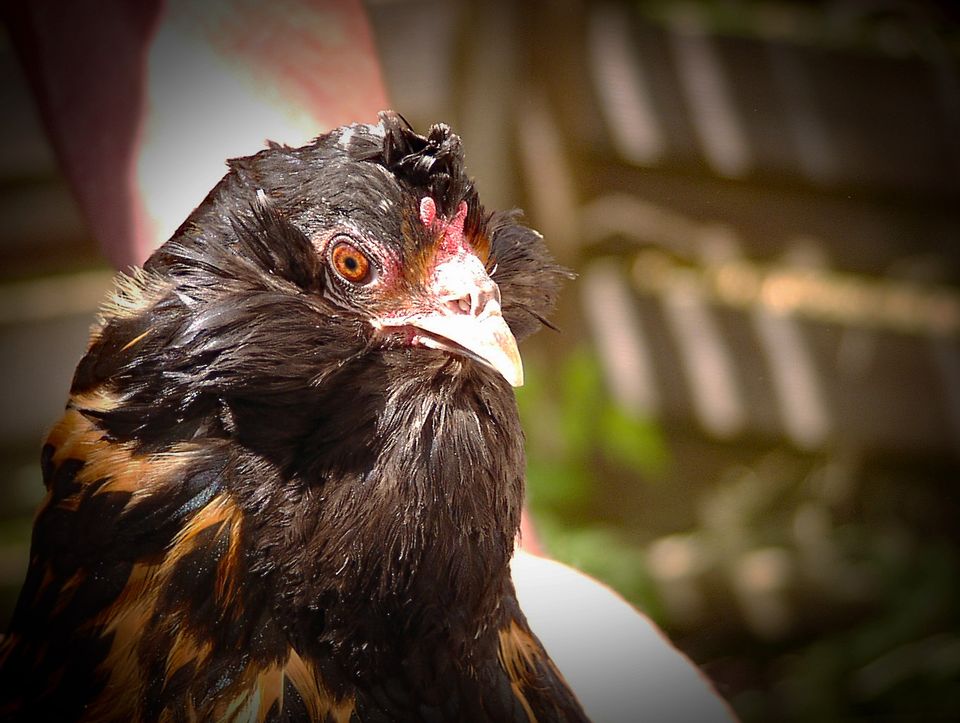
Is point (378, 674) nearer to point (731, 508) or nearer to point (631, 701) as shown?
point (631, 701)

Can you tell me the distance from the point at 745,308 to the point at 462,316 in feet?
1.70

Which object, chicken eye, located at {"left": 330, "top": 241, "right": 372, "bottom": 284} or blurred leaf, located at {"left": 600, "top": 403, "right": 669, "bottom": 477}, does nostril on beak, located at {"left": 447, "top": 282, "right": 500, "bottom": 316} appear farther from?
blurred leaf, located at {"left": 600, "top": 403, "right": 669, "bottom": 477}

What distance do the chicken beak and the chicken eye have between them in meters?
0.03

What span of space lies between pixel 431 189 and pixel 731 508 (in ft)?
1.86

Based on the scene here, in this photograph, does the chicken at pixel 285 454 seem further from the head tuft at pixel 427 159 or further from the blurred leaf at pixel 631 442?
the blurred leaf at pixel 631 442

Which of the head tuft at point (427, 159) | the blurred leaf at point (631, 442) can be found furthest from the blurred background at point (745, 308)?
the head tuft at point (427, 159)

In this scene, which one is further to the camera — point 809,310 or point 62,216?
point 809,310

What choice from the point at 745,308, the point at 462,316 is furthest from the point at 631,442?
the point at 462,316

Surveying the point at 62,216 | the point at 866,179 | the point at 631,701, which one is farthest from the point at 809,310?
the point at 62,216

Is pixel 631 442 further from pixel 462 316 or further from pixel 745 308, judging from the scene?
pixel 462 316

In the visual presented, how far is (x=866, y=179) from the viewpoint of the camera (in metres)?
1.04

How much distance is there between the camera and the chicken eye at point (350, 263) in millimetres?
606

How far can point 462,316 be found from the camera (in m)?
0.61

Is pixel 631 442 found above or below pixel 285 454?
above
